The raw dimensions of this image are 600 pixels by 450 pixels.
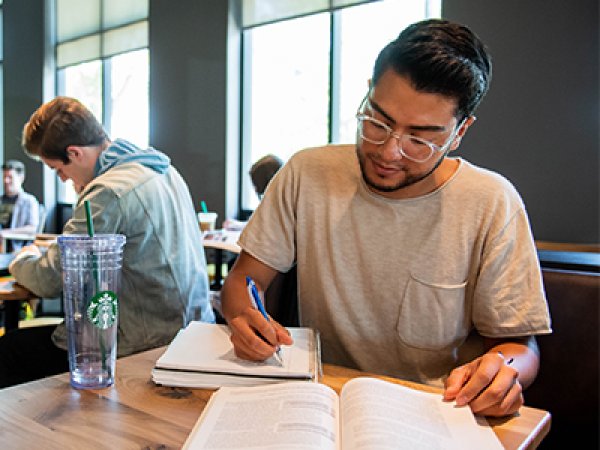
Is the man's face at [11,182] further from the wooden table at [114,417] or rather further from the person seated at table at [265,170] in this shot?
the wooden table at [114,417]

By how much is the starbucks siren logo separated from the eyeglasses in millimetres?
566

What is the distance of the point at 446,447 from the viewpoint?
646mm

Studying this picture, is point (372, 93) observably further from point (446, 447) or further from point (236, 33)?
point (236, 33)

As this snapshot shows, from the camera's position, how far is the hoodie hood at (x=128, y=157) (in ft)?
5.48

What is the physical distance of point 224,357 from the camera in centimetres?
89

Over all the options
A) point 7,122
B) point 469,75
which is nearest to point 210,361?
point 469,75

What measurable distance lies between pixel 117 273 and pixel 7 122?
8.08 meters

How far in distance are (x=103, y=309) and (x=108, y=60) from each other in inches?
259

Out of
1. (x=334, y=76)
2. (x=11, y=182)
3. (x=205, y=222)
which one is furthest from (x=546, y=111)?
(x=11, y=182)

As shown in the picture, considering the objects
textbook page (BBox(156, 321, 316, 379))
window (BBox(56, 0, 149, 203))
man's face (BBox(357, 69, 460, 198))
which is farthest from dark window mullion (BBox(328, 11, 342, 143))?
textbook page (BBox(156, 321, 316, 379))

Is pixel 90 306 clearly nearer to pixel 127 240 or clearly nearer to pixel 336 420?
pixel 336 420

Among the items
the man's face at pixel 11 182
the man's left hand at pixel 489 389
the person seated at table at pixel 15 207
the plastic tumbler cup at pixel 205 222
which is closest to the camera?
the man's left hand at pixel 489 389

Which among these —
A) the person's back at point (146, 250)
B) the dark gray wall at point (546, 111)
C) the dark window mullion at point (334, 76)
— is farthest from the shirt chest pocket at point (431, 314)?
the dark window mullion at point (334, 76)

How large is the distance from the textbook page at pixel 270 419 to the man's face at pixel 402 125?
1.57 feet
